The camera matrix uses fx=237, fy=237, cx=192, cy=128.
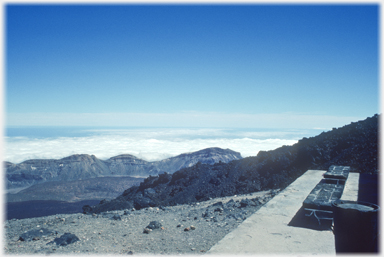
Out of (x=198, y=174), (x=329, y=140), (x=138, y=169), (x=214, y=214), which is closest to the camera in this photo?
(x=214, y=214)

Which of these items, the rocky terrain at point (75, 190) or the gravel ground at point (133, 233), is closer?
the gravel ground at point (133, 233)

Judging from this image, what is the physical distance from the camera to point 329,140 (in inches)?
585

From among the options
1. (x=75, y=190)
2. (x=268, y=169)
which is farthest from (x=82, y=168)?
(x=268, y=169)

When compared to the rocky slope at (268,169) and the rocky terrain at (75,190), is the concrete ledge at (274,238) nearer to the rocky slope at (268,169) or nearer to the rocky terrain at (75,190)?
the rocky slope at (268,169)

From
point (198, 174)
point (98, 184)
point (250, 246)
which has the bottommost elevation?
point (98, 184)

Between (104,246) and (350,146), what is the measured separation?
44.7ft

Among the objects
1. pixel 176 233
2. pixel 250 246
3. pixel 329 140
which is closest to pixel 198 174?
pixel 329 140

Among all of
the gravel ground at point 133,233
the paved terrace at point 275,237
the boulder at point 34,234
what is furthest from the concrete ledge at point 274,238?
the boulder at point 34,234

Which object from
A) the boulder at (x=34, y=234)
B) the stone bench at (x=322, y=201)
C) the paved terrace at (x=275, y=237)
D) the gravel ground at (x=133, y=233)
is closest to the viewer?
the paved terrace at (x=275, y=237)

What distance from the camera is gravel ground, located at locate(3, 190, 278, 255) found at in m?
5.20

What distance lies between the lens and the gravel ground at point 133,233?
205 inches

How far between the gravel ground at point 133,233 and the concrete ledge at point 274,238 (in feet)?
4.75

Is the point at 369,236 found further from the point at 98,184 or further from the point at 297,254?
the point at 98,184

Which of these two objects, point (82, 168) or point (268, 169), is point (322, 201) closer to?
point (268, 169)
